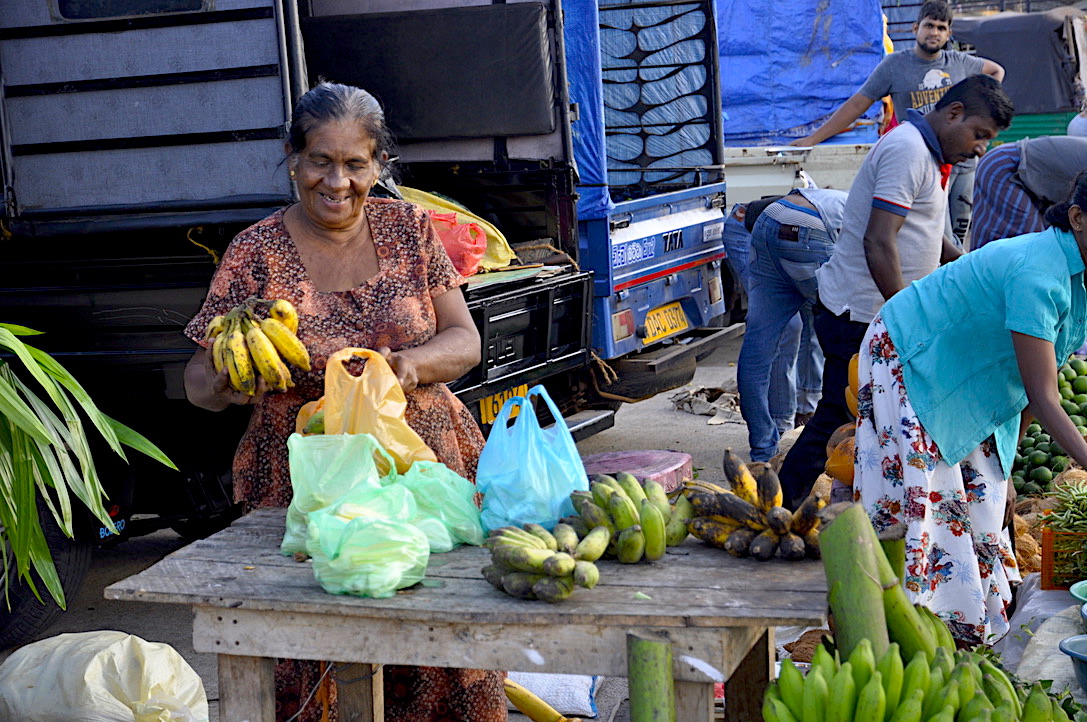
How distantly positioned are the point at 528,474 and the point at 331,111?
3.29 ft

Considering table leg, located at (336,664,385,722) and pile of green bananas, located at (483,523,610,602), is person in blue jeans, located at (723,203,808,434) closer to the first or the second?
table leg, located at (336,664,385,722)

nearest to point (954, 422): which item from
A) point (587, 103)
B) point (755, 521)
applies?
point (755, 521)

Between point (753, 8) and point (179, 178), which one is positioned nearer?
point (179, 178)

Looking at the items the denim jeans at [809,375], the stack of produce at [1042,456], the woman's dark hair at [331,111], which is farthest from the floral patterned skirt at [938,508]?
the denim jeans at [809,375]

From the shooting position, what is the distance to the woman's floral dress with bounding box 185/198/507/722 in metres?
2.81

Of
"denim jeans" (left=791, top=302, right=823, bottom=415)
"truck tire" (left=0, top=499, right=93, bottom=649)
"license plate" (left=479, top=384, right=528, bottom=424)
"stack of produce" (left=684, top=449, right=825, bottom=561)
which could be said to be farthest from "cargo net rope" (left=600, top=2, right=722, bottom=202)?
"stack of produce" (left=684, top=449, right=825, bottom=561)

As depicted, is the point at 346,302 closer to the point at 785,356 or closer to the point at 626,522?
the point at 626,522

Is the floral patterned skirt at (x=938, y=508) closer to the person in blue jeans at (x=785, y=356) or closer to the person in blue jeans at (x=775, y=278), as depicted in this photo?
the person in blue jeans at (x=775, y=278)

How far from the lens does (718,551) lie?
2.40 m

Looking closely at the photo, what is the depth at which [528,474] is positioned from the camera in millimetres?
2459

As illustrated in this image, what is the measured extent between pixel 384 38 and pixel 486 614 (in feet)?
15.6

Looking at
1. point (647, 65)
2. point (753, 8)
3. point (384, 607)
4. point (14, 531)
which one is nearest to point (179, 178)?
point (14, 531)

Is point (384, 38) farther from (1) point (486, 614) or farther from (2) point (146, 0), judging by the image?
(1) point (486, 614)

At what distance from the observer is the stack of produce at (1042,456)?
15.8 feet
